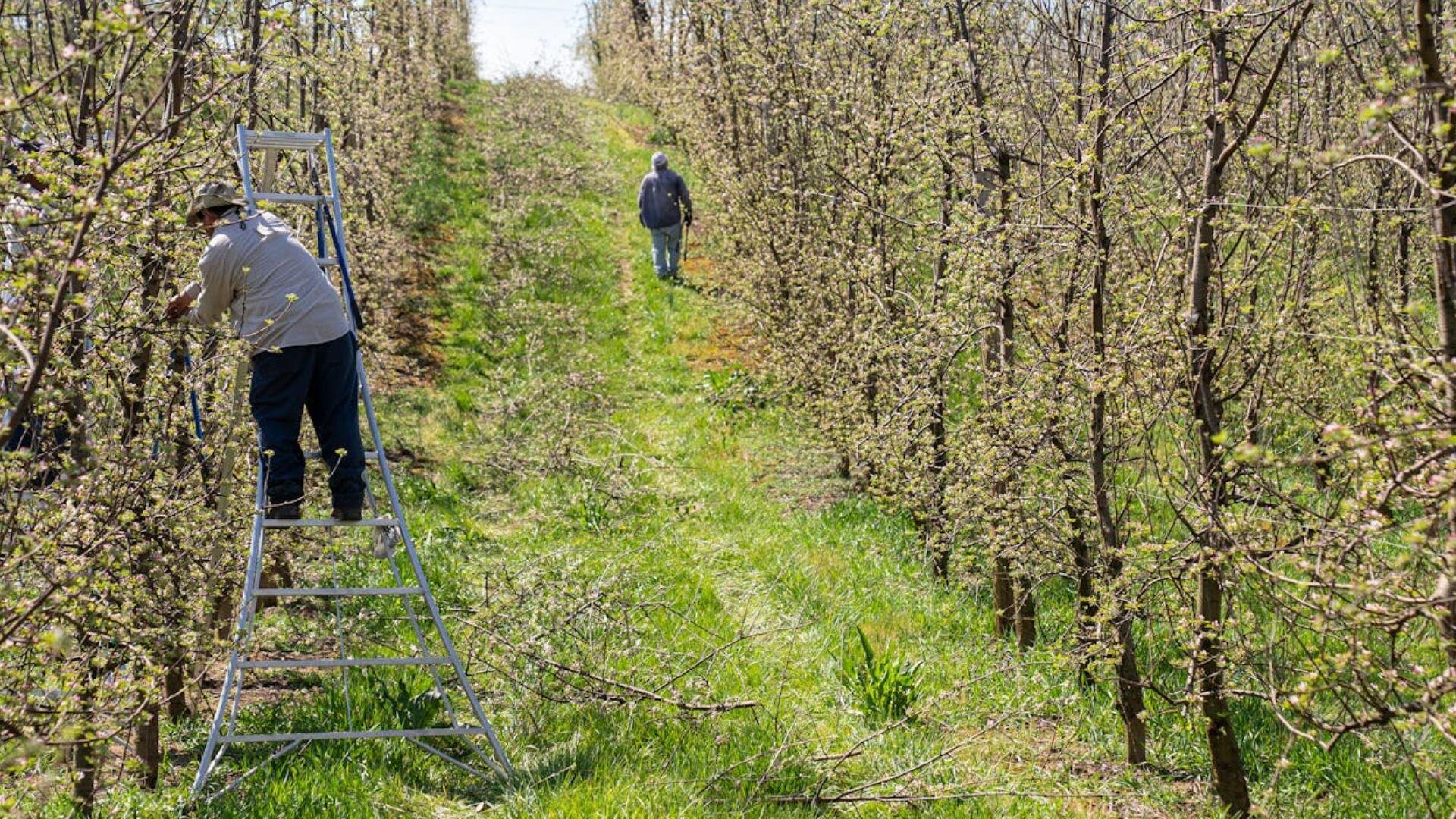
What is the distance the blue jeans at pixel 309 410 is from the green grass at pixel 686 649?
99 cm

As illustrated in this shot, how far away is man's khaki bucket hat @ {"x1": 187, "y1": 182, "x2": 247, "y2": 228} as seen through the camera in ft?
14.4

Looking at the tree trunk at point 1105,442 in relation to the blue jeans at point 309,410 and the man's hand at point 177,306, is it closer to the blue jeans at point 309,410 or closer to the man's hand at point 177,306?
the blue jeans at point 309,410

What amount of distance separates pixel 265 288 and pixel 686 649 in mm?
2773

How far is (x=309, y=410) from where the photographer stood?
187 inches

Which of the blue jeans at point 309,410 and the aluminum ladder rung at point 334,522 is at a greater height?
the blue jeans at point 309,410

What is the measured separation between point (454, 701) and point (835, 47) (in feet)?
16.9

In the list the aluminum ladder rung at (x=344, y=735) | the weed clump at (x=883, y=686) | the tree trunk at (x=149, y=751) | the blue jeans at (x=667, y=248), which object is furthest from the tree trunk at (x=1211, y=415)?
the blue jeans at (x=667, y=248)

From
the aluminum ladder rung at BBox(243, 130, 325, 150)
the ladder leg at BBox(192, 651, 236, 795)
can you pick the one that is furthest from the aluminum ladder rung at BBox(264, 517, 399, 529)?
the aluminum ladder rung at BBox(243, 130, 325, 150)

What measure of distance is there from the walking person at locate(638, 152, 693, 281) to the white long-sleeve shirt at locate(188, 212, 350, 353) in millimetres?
10685

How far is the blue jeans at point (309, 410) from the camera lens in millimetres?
4582

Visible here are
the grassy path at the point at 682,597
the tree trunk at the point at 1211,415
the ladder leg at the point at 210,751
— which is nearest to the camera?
the tree trunk at the point at 1211,415

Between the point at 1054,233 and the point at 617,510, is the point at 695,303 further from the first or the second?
the point at 1054,233

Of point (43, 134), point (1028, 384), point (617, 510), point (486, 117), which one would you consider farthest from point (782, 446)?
point (486, 117)

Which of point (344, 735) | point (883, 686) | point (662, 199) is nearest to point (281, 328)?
point (344, 735)
